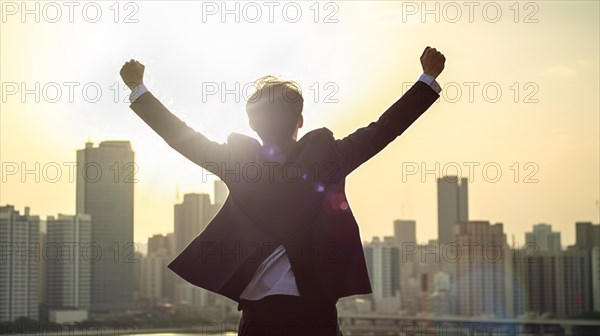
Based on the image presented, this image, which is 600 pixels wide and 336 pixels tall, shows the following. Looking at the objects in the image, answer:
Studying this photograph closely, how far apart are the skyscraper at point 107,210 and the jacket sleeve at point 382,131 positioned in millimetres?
50475

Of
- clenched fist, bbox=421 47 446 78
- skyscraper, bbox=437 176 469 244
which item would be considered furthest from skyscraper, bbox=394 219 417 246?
clenched fist, bbox=421 47 446 78

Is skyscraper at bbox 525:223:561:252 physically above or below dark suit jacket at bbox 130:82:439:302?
above

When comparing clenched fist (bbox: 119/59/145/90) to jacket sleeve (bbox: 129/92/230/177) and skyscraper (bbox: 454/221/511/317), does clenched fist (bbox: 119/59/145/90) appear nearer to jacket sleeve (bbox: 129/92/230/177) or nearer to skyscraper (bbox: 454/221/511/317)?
A: jacket sleeve (bbox: 129/92/230/177)

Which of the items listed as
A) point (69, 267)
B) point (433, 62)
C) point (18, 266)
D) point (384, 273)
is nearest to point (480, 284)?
point (384, 273)

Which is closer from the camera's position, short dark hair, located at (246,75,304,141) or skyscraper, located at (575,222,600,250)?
short dark hair, located at (246,75,304,141)

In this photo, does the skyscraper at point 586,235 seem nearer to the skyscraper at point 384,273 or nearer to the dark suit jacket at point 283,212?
the skyscraper at point 384,273

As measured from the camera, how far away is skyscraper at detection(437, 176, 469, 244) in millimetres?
87375

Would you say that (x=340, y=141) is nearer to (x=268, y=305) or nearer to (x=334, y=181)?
(x=334, y=181)

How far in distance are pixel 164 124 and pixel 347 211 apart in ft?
1.41

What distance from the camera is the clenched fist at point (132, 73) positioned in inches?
95.0

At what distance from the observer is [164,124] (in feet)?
7.86

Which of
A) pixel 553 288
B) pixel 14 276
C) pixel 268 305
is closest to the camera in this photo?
pixel 268 305

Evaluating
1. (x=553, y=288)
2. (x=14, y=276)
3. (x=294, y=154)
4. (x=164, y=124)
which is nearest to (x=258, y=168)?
(x=294, y=154)

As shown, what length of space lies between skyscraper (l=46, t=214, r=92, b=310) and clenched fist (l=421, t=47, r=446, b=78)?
5082 cm
